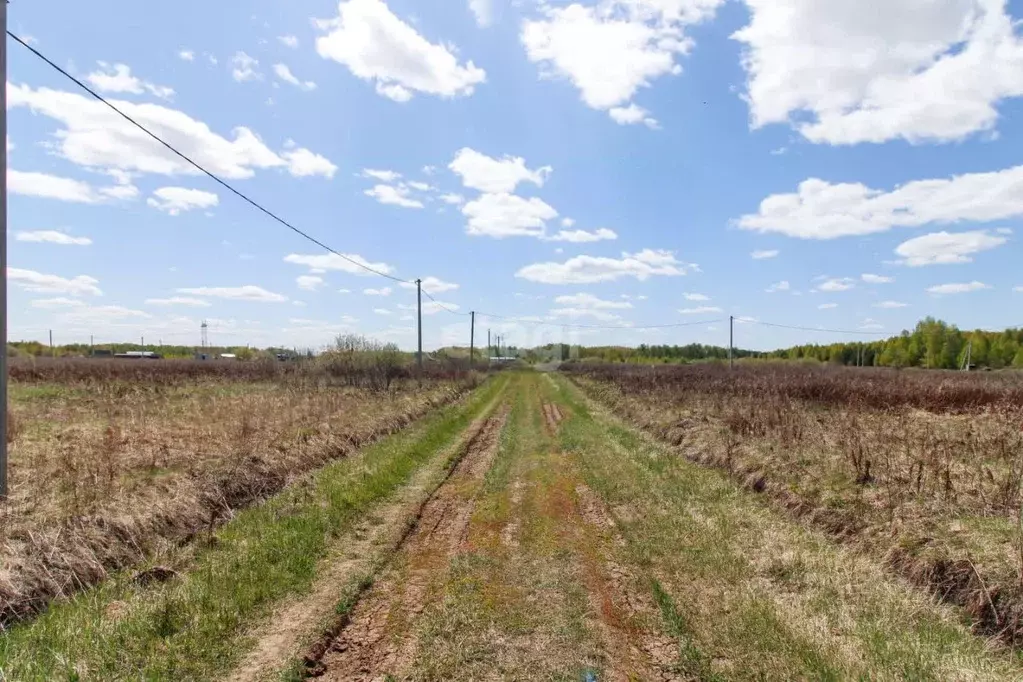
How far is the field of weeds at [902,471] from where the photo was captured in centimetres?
588

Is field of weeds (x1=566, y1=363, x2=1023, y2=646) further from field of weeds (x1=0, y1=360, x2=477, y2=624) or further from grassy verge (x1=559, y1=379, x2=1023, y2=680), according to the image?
field of weeds (x1=0, y1=360, x2=477, y2=624)

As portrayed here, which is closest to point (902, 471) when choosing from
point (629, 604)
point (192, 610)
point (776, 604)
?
point (776, 604)

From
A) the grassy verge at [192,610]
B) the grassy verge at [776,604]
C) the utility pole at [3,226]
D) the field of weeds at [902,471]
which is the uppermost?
the utility pole at [3,226]

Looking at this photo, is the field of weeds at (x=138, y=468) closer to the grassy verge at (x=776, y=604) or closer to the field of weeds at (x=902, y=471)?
the grassy verge at (x=776, y=604)

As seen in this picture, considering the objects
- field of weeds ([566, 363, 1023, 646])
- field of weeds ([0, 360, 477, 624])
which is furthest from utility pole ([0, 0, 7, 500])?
field of weeds ([566, 363, 1023, 646])

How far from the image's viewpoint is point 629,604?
5574 millimetres

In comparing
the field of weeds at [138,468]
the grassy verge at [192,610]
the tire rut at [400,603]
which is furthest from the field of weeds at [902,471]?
the field of weeds at [138,468]

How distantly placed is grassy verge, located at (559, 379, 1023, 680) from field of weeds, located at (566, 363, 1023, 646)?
1.23 feet

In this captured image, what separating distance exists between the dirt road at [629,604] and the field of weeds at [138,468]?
249 centimetres

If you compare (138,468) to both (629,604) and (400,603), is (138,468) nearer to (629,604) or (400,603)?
(400,603)

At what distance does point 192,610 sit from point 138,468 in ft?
20.7

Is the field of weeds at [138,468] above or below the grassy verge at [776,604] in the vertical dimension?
above

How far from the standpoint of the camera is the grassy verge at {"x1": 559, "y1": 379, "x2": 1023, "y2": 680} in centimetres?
446

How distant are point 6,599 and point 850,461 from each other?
11717 millimetres
